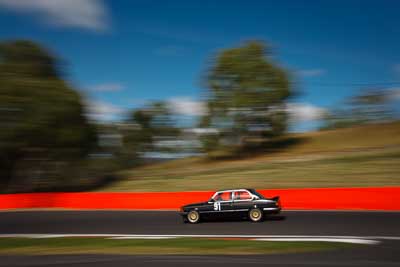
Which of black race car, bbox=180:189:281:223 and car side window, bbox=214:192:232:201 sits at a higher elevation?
car side window, bbox=214:192:232:201

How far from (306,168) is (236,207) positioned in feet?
68.5

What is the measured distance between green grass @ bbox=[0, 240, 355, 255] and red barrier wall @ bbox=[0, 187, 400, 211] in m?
10.4

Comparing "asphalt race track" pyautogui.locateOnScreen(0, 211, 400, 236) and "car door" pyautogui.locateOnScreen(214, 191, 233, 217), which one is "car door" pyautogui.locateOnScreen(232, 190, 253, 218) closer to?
"car door" pyautogui.locateOnScreen(214, 191, 233, 217)

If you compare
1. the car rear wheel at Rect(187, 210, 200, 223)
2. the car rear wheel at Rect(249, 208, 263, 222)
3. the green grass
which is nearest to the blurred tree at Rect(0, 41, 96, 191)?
the car rear wheel at Rect(187, 210, 200, 223)

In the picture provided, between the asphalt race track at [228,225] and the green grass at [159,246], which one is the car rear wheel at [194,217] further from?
the green grass at [159,246]

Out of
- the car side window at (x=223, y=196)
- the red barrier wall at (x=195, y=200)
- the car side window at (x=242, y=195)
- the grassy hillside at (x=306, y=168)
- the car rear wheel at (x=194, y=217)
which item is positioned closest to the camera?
the car side window at (x=242, y=195)

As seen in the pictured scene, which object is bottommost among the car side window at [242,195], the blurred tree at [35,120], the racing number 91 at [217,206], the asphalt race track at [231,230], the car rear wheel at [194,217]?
the asphalt race track at [231,230]

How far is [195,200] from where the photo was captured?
22.6 metres

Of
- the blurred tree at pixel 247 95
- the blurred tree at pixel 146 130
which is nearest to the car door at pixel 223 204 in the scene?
the blurred tree at pixel 247 95

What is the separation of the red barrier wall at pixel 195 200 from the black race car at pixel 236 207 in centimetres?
526

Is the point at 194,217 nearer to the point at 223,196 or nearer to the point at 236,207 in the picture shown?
the point at 223,196

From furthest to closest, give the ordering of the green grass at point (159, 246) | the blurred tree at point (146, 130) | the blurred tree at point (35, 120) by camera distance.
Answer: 1. the blurred tree at point (146, 130)
2. the blurred tree at point (35, 120)
3. the green grass at point (159, 246)

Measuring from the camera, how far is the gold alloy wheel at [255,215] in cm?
1611

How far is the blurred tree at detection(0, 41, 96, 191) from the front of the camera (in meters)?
32.8
